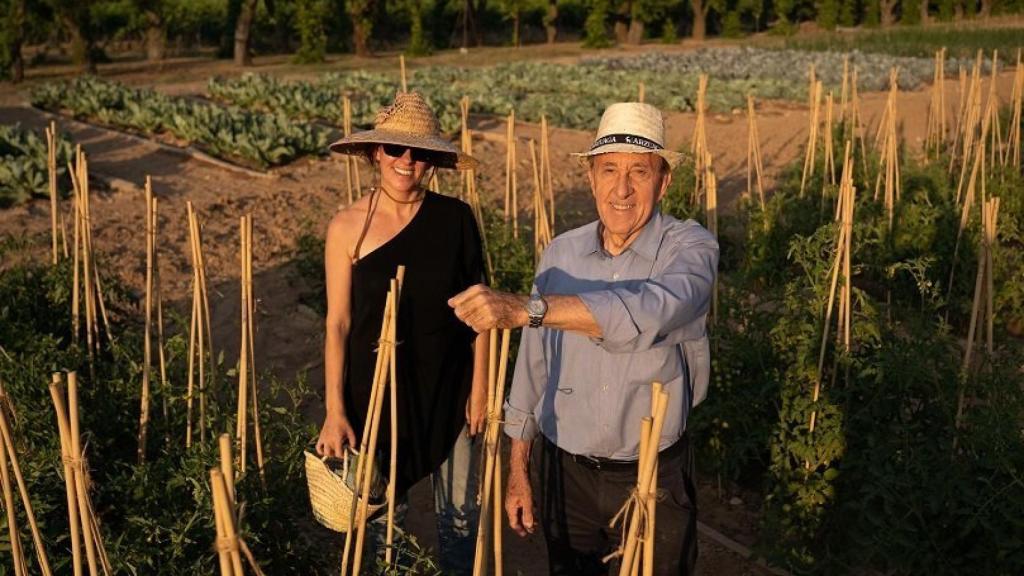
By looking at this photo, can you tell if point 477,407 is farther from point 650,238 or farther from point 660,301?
point 660,301

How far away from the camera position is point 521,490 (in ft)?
8.47

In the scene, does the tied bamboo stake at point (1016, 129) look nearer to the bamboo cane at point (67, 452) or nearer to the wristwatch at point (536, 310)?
A: the wristwatch at point (536, 310)

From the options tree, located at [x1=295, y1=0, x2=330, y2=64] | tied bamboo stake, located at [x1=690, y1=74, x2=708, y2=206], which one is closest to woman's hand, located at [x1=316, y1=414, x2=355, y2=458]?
tied bamboo stake, located at [x1=690, y1=74, x2=708, y2=206]

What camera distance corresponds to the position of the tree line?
20.3 m

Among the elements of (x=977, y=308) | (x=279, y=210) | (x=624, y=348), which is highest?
(x=624, y=348)

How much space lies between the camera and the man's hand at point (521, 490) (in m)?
2.58

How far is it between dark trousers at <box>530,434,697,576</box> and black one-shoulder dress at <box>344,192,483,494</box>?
36 centimetres

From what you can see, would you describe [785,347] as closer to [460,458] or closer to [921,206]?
[460,458]

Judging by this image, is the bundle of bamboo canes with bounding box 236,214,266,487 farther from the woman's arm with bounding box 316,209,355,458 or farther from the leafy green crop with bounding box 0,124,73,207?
the leafy green crop with bounding box 0,124,73,207

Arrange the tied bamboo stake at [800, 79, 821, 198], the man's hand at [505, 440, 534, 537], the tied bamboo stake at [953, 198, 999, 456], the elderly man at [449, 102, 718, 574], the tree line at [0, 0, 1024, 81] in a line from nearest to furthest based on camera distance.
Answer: the elderly man at [449, 102, 718, 574], the man's hand at [505, 440, 534, 537], the tied bamboo stake at [953, 198, 999, 456], the tied bamboo stake at [800, 79, 821, 198], the tree line at [0, 0, 1024, 81]

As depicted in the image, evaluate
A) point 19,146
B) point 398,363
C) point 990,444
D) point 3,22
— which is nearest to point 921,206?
point 990,444

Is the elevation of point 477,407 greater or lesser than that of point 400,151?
lesser

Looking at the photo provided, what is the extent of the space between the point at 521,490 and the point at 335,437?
53 centimetres

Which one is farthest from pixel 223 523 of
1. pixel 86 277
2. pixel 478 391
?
pixel 86 277
